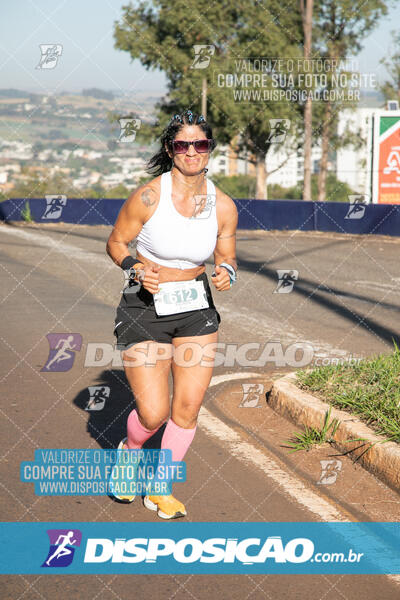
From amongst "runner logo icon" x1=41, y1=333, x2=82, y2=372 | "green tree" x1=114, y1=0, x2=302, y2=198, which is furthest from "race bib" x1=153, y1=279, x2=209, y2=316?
"green tree" x1=114, y1=0, x2=302, y2=198

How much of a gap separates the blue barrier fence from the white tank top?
66.2 ft

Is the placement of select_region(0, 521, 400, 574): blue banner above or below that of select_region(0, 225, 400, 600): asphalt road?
above

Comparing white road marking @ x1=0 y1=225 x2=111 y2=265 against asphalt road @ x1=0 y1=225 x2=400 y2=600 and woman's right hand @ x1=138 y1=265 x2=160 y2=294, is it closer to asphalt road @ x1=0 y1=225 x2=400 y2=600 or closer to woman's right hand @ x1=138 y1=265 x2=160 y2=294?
asphalt road @ x1=0 y1=225 x2=400 y2=600

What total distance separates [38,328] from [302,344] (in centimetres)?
306

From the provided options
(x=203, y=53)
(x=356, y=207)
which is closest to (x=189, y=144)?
(x=356, y=207)

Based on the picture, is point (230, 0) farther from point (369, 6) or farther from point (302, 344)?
point (302, 344)

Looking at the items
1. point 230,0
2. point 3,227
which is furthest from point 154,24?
point 3,227

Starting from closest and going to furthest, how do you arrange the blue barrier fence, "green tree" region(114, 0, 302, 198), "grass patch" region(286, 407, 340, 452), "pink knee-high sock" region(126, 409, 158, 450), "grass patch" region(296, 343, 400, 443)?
"pink knee-high sock" region(126, 409, 158, 450), "grass patch" region(296, 343, 400, 443), "grass patch" region(286, 407, 340, 452), the blue barrier fence, "green tree" region(114, 0, 302, 198)

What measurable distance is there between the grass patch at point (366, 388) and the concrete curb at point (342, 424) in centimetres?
7

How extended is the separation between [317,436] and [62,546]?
6.87 ft

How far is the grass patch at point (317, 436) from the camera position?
543cm

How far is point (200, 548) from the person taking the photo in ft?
13.1

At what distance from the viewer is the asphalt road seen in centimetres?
368

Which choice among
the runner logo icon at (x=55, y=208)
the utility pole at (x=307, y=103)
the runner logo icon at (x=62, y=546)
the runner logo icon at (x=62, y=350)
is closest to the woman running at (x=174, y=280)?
the runner logo icon at (x=62, y=546)
